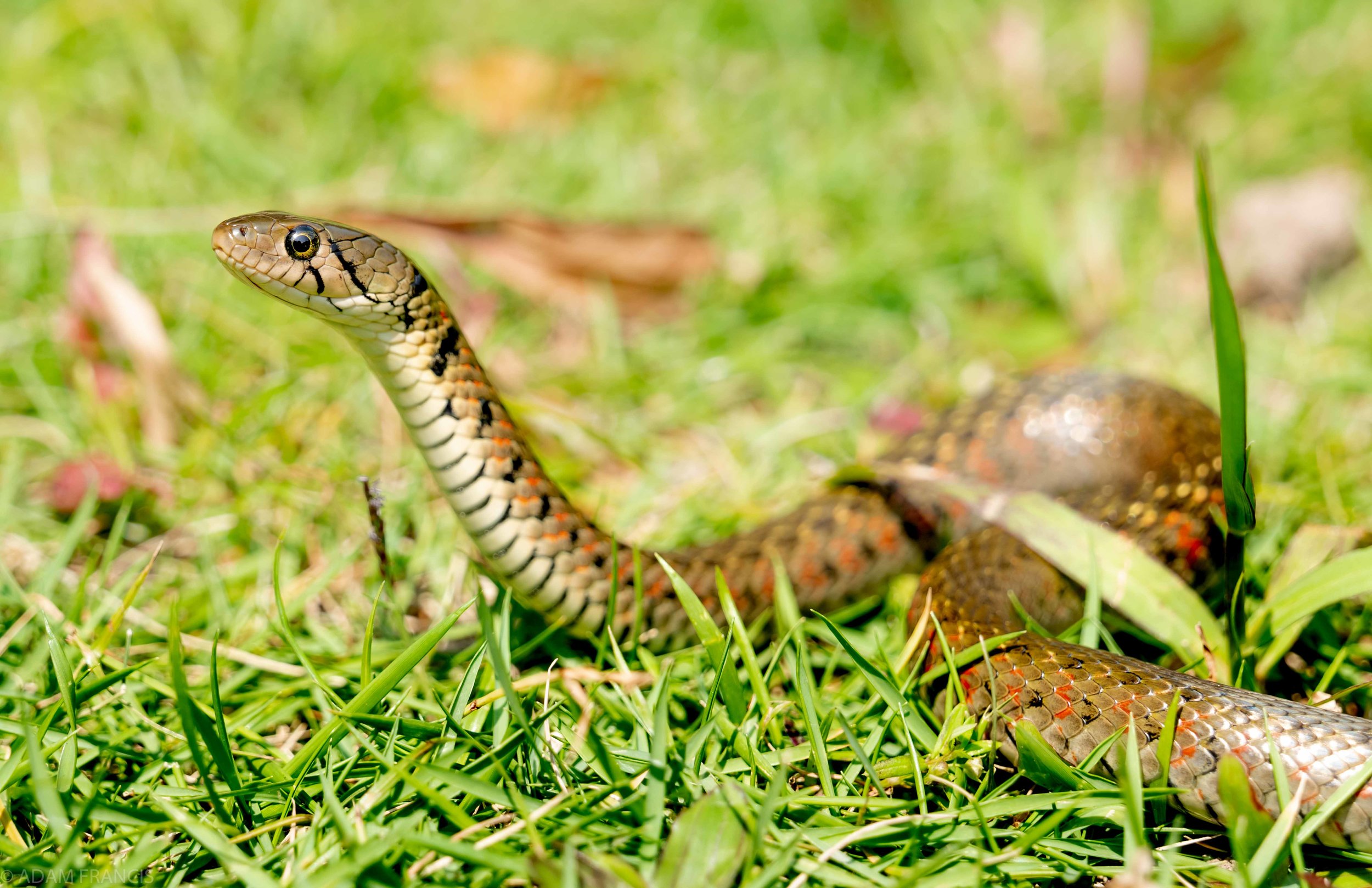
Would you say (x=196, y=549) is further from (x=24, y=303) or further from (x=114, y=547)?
(x=24, y=303)

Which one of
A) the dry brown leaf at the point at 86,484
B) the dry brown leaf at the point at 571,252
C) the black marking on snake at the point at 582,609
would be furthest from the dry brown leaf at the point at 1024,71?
the dry brown leaf at the point at 86,484

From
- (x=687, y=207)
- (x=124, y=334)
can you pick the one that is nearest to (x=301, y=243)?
(x=124, y=334)

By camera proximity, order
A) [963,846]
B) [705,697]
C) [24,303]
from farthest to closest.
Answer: [24,303] → [705,697] → [963,846]

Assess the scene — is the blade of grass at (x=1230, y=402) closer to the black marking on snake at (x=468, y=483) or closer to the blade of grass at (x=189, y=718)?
the black marking on snake at (x=468, y=483)

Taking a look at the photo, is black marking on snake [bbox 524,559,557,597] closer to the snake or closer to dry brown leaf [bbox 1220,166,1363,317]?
the snake

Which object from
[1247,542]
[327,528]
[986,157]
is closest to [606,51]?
[986,157]

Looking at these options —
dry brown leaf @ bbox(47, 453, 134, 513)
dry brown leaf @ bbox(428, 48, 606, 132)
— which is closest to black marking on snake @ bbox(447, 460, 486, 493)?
dry brown leaf @ bbox(47, 453, 134, 513)
